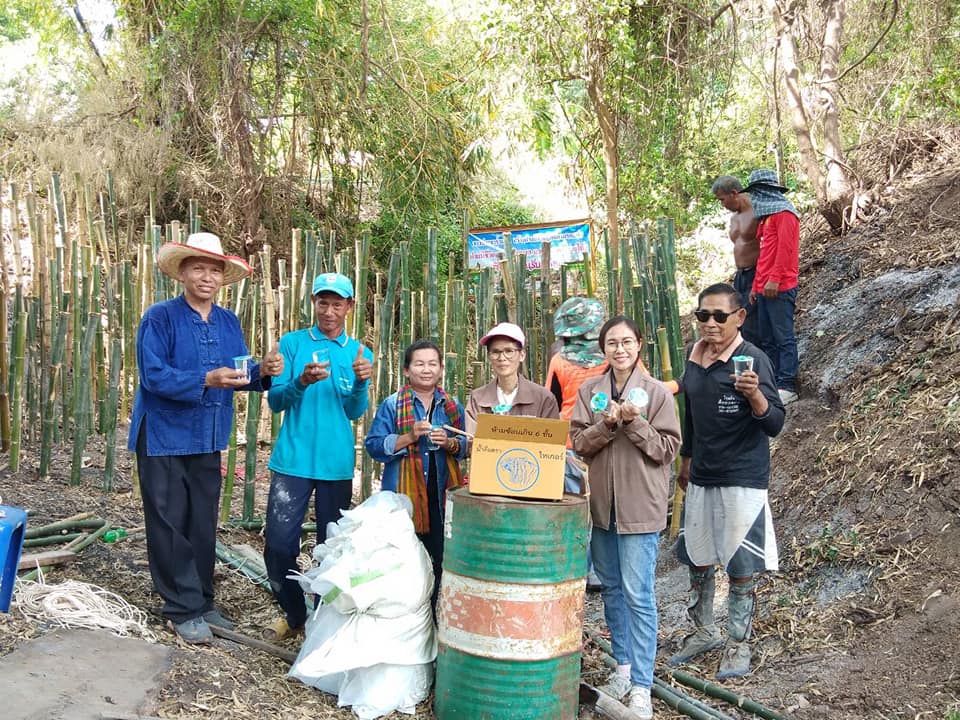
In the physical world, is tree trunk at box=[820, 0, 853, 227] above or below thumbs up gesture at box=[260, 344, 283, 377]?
above

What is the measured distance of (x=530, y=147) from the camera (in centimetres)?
966

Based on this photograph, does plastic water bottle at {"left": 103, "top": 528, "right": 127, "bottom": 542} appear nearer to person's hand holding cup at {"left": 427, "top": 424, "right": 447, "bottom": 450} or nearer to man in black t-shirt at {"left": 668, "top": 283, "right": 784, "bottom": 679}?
person's hand holding cup at {"left": 427, "top": 424, "right": 447, "bottom": 450}

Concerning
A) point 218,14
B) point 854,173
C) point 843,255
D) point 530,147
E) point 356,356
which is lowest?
point 356,356

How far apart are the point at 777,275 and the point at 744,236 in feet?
1.59

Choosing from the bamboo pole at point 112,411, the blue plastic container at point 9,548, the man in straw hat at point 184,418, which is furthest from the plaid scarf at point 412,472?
the bamboo pole at point 112,411

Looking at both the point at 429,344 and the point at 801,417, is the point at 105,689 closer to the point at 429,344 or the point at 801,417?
the point at 429,344

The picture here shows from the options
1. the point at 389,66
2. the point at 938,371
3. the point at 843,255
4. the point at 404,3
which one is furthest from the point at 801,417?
the point at 404,3

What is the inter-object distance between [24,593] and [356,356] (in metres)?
1.48

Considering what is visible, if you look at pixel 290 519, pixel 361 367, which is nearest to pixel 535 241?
pixel 361 367

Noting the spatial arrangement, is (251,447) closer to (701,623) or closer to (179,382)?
(179,382)

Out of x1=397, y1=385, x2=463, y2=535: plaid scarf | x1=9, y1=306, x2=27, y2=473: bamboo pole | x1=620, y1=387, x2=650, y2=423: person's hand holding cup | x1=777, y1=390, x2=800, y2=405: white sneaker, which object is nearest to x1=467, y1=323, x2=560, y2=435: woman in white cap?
x1=397, y1=385, x2=463, y2=535: plaid scarf

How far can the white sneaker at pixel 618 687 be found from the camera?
308 centimetres

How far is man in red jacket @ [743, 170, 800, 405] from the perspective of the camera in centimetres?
496

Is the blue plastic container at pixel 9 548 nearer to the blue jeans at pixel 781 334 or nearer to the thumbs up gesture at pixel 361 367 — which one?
the thumbs up gesture at pixel 361 367
